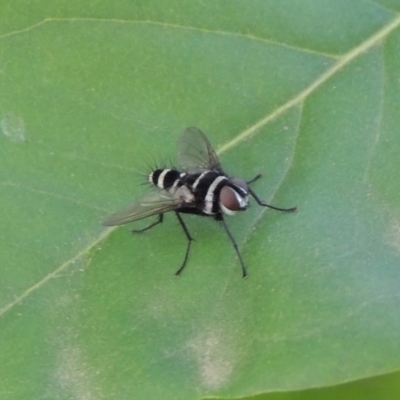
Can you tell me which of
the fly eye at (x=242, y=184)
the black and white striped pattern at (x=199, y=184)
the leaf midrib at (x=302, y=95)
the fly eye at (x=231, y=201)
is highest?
the leaf midrib at (x=302, y=95)

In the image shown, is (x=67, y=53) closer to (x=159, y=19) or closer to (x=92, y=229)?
(x=159, y=19)

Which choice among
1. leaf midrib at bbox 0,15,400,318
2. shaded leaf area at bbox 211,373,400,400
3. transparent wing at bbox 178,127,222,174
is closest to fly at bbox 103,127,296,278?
transparent wing at bbox 178,127,222,174

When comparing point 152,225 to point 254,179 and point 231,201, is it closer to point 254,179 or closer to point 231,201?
point 231,201

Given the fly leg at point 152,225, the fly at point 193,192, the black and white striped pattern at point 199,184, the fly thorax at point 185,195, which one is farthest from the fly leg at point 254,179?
the fly leg at point 152,225

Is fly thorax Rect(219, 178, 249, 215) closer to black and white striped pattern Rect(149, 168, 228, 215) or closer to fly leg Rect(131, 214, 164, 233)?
black and white striped pattern Rect(149, 168, 228, 215)


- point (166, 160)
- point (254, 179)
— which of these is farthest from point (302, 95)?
point (166, 160)

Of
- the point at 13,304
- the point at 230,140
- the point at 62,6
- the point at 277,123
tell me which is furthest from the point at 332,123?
the point at 13,304

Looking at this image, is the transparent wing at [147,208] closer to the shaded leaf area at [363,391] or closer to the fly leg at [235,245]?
the fly leg at [235,245]
